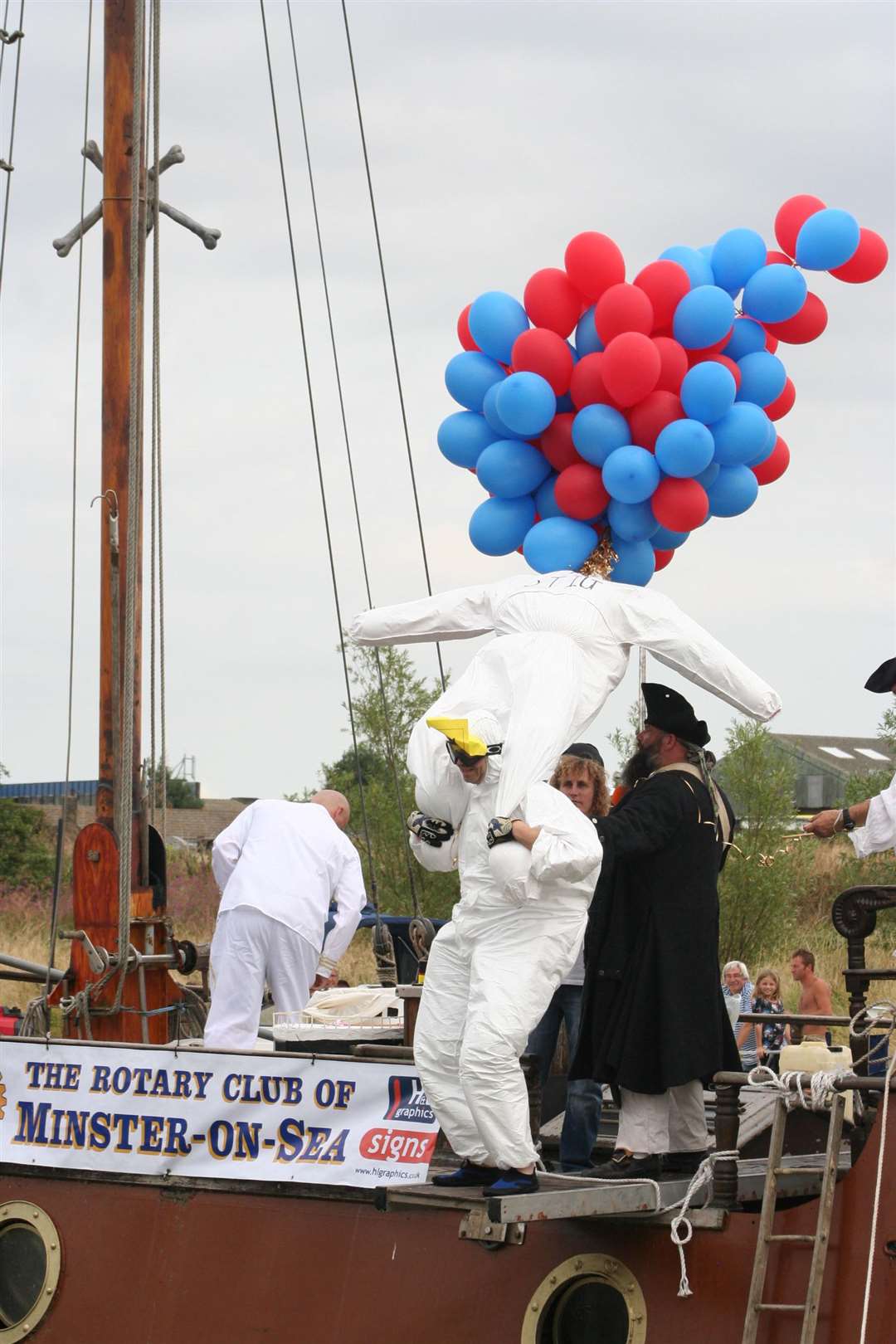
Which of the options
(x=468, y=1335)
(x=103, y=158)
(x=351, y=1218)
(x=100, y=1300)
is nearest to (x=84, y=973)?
Result: (x=100, y=1300)

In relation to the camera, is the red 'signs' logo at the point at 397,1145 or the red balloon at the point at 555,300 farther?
the red balloon at the point at 555,300

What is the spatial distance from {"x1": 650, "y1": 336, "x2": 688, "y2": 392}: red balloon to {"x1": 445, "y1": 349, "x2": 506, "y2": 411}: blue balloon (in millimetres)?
667

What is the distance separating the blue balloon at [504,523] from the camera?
702cm

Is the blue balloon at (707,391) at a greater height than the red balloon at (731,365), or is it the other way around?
the red balloon at (731,365)

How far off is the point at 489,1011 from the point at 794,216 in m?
3.18

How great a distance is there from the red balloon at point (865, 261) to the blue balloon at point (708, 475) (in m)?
0.88

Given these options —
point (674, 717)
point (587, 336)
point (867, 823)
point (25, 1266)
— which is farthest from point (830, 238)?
point (25, 1266)

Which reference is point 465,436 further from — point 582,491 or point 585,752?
point 585,752

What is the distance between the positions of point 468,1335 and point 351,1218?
58 centimetres

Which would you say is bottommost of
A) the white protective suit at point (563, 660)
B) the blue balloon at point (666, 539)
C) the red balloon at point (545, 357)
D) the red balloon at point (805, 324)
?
the white protective suit at point (563, 660)

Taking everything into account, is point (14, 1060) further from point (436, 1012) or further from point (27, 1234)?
point (436, 1012)

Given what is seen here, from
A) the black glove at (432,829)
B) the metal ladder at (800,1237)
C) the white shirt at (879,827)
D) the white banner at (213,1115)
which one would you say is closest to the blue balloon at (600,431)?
the black glove at (432,829)

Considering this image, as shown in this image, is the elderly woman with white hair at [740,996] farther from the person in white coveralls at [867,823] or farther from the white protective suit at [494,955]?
the white protective suit at [494,955]

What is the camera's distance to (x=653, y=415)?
660 cm
